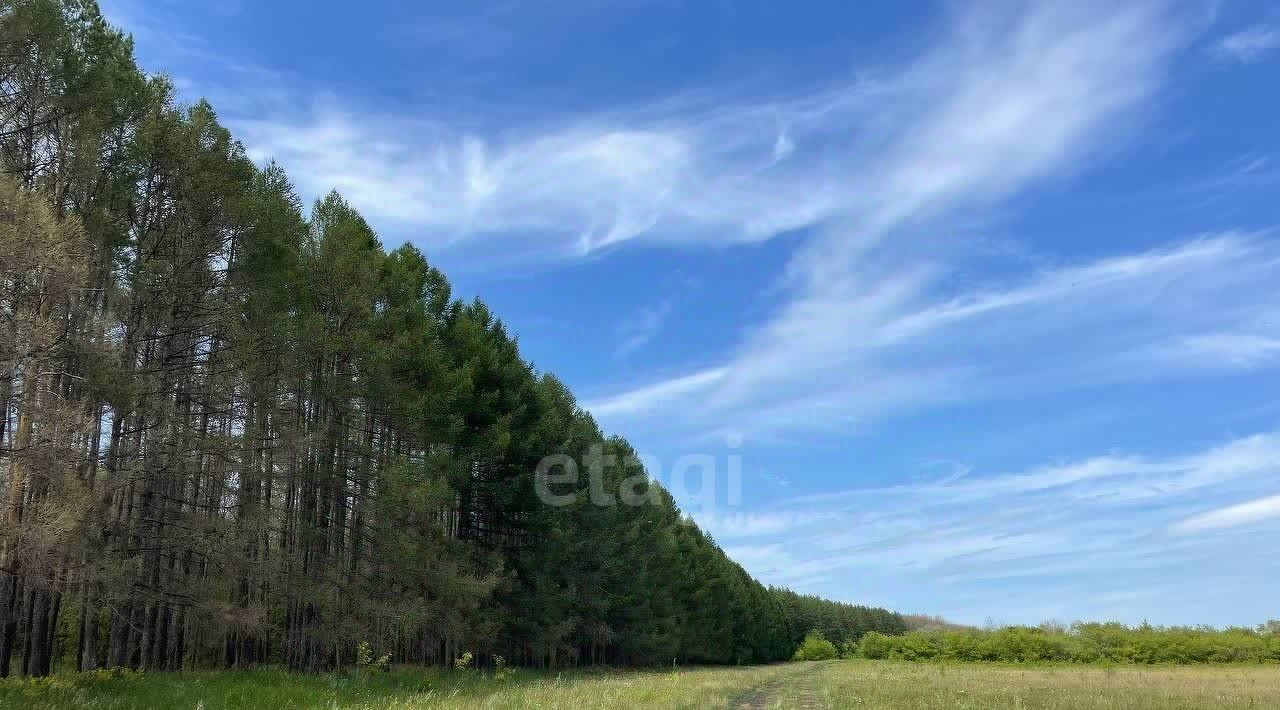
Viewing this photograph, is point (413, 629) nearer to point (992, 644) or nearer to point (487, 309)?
point (487, 309)

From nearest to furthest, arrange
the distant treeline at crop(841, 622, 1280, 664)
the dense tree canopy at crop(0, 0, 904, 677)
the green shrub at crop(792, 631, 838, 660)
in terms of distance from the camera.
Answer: the dense tree canopy at crop(0, 0, 904, 677)
the distant treeline at crop(841, 622, 1280, 664)
the green shrub at crop(792, 631, 838, 660)

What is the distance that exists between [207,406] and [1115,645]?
79.3 m

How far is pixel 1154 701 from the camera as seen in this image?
822 inches

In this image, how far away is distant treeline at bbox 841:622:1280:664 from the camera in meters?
66.2

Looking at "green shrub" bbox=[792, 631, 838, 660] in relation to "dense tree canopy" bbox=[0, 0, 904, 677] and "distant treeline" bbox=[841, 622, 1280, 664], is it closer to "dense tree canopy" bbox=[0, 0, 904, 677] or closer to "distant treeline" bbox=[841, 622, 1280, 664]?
"distant treeline" bbox=[841, 622, 1280, 664]

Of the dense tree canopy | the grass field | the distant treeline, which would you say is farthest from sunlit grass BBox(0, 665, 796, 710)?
the distant treeline

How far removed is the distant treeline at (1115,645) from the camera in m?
66.2

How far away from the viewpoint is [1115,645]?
2817 inches

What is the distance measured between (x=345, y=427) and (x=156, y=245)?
8.71m

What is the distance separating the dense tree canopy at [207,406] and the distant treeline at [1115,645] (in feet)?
197

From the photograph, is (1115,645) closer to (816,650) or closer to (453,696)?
(816,650)

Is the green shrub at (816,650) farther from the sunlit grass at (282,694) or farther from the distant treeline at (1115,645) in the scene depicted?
the sunlit grass at (282,694)

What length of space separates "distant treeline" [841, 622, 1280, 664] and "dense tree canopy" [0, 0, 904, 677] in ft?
197

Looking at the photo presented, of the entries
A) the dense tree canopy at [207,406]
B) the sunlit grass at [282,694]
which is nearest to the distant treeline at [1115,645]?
the dense tree canopy at [207,406]
